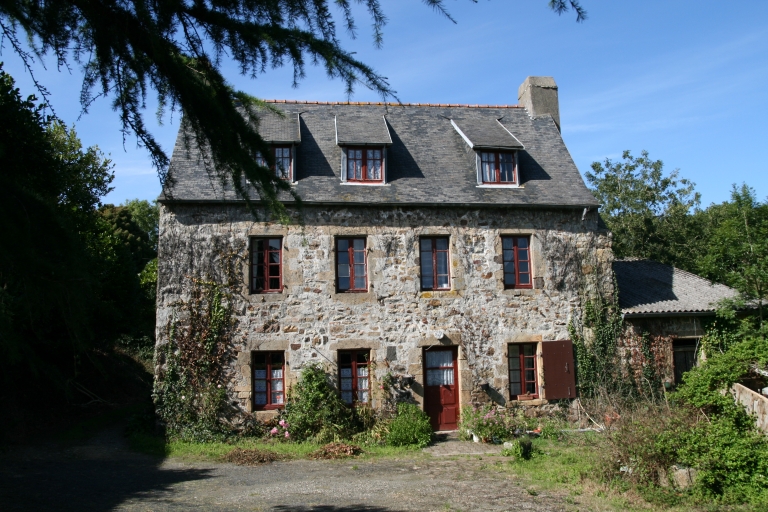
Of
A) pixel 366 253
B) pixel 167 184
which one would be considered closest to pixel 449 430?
pixel 366 253

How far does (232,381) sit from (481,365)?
18.0 ft

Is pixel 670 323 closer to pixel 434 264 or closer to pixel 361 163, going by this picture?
pixel 434 264

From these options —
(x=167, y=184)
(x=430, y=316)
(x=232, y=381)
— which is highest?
(x=167, y=184)

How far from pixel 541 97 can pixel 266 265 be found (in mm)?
9115

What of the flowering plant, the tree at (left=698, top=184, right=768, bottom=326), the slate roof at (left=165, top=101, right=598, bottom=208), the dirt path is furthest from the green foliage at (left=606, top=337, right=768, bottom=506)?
the flowering plant

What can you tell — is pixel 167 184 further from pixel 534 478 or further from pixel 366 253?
pixel 366 253

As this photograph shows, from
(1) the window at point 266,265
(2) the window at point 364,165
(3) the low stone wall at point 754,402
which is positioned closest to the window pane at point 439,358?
(1) the window at point 266,265

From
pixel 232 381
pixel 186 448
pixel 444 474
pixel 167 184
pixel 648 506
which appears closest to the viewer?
pixel 167 184

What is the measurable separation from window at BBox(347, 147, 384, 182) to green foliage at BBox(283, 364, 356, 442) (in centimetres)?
447

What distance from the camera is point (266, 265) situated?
13.3 m

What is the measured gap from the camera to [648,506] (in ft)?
24.7

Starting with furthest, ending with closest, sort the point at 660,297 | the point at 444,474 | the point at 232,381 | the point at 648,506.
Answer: the point at 660,297, the point at 232,381, the point at 444,474, the point at 648,506

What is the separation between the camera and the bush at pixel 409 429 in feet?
40.0

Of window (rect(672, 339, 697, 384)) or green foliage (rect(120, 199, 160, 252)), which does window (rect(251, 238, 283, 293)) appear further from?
green foliage (rect(120, 199, 160, 252))
